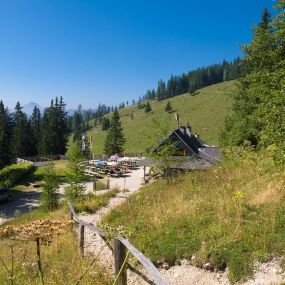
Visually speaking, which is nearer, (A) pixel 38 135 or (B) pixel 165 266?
(B) pixel 165 266

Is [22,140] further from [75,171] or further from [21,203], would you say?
[75,171]

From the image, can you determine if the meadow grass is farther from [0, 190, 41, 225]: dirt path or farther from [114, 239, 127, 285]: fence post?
[0, 190, 41, 225]: dirt path

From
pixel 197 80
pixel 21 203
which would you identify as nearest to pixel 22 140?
pixel 21 203

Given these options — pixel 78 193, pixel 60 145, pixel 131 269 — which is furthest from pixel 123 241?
pixel 60 145

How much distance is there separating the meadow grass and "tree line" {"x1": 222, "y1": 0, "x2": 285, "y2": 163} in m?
1.45

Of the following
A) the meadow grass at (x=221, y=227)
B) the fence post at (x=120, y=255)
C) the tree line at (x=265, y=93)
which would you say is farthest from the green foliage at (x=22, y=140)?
the fence post at (x=120, y=255)

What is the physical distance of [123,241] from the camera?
15.8 ft

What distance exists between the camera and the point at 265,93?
19.0 meters

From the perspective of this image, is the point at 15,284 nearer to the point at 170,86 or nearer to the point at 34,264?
the point at 34,264

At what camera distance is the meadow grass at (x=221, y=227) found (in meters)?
6.62

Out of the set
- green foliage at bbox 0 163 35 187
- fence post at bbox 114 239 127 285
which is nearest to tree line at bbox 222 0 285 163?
fence post at bbox 114 239 127 285

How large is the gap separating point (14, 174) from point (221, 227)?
4333 centimetres

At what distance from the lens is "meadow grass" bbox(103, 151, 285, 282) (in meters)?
6.62

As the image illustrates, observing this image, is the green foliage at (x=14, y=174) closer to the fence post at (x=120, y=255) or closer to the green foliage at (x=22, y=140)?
the green foliage at (x=22, y=140)
